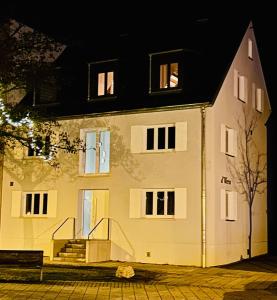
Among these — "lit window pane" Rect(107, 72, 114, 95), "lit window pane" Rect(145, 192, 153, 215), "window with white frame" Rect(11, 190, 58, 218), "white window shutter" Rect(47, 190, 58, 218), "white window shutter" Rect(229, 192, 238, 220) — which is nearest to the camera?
"lit window pane" Rect(145, 192, 153, 215)

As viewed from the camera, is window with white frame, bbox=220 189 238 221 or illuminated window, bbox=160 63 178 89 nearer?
window with white frame, bbox=220 189 238 221

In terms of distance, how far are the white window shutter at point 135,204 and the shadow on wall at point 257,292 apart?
6.99 meters

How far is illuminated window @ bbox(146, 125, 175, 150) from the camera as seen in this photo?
76.2 ft

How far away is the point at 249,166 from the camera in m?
26.1

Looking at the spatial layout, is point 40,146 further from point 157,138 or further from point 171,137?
point 171,137

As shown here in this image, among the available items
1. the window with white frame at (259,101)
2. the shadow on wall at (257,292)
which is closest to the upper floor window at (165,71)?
the window with white frame at (259,101)

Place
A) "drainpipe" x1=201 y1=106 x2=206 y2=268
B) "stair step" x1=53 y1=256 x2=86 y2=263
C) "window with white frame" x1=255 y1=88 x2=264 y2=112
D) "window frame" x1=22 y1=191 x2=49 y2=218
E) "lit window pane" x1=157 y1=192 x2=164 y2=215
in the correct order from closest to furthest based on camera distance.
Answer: "drainpipe" x1=201 y1=106 x2=206 y2=268
"stair step" x1=53 y1=256 x2=86 y2=263
"lit window pane" x1=157 y1=192 x2=164 y2=215
"window frame" x1=22 y1=191 x2=49 y2=218
"window with white frame" x1=255 y1=88 x2=264 y2=112

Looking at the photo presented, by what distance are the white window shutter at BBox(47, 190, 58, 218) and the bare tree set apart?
25.4ft

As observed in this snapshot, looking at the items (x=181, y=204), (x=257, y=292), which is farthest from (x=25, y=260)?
(x=181, y=204)

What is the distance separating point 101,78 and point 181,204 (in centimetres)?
Answer: 733

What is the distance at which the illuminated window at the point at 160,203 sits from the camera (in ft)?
75.0

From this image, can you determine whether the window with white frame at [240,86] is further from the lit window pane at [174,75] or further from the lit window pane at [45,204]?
the lit window pane at [45,204]

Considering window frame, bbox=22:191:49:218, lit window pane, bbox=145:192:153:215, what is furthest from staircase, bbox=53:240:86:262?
lit window pane, bbox=145:192:153:215

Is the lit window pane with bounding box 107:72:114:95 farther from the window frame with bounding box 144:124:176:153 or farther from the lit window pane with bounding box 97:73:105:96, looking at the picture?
the window frame with bounding box 144:124:176:153
